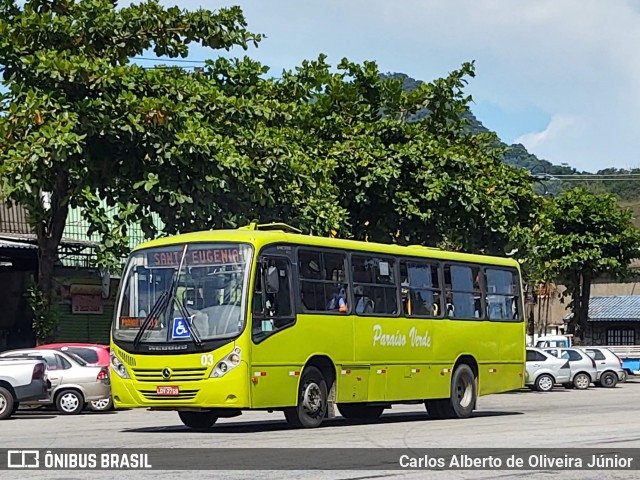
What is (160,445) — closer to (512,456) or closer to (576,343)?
(512,456)

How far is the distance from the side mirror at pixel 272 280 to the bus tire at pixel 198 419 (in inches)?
106

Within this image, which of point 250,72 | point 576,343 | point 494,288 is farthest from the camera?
point 576,343

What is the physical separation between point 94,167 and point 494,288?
369 inches

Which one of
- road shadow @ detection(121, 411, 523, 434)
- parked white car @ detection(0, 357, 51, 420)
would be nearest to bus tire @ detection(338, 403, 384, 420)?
road shadow @ detection(121, 411, 523, 434)

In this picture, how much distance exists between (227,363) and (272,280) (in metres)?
1.50

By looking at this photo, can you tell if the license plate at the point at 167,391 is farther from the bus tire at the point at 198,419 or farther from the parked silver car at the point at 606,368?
the parked silver car at the point at 606,368

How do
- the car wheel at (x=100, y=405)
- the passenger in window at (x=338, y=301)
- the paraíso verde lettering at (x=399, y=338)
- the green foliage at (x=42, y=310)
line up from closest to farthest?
1. the passenger in window at (x=338, y=301)
2. the paraíso verde lettering at (x=399, y=338)
3. the car wheel at (x=100, y=405)
4. the green foliage at (x=42, y=310)

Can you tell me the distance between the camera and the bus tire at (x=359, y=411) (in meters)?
21.8

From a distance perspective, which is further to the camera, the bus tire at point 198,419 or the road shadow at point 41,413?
the road shadow at point 41,413

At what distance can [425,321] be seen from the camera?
21.6 metres

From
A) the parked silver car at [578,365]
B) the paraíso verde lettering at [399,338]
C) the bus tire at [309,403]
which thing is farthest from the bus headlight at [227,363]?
the parked silver car at [578,365]

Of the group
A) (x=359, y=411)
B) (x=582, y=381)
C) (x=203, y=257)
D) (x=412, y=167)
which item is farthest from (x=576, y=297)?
(x=203, y=257)

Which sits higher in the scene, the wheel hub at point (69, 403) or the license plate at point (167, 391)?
the license plate at point (167, 391)

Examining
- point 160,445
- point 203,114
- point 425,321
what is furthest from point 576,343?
point 160,445
